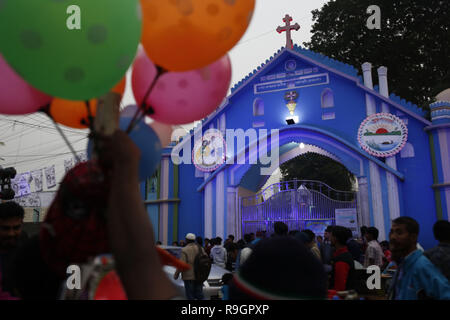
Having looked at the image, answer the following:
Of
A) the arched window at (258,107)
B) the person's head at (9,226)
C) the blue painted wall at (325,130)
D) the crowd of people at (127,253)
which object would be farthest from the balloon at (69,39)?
the arched window at (258,107)

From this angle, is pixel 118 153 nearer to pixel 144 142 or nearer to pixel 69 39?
pixel 69 39

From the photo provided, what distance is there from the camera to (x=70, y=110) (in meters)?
1.74

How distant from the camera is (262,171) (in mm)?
14328

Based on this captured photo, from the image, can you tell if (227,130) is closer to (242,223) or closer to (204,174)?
(204,174)

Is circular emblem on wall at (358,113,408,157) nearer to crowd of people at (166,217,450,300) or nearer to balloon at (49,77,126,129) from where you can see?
crowd of people at (166,217,450,300)

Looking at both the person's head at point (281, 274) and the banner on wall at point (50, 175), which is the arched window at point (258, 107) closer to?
the person's head at point (281, 274)

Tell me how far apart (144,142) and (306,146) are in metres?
12.5

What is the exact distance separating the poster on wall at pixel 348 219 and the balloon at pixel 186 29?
35.6 ft

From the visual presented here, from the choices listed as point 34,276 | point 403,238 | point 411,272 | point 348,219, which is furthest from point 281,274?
point 348,219

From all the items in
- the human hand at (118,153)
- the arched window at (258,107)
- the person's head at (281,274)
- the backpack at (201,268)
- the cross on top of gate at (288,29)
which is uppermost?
the cross on top of gate at (288,29)

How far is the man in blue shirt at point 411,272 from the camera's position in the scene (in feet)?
7.79

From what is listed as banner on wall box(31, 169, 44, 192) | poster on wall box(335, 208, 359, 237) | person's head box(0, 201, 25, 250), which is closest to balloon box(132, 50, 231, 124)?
person's head box(0, 201, 25, 250)

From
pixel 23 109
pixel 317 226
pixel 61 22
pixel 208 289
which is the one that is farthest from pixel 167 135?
pixel 317 226

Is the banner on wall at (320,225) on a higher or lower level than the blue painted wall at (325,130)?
lower
